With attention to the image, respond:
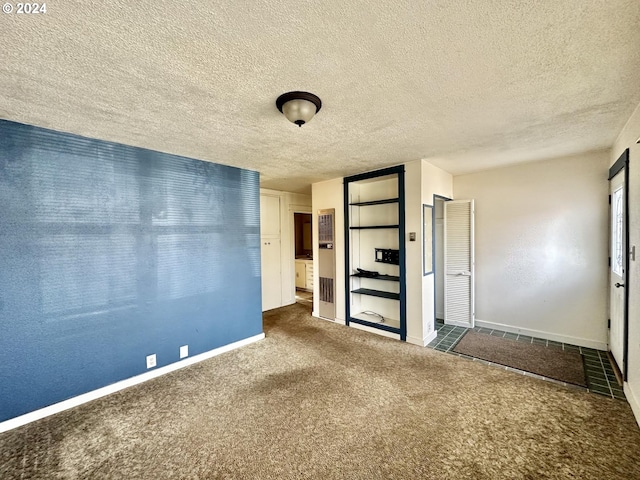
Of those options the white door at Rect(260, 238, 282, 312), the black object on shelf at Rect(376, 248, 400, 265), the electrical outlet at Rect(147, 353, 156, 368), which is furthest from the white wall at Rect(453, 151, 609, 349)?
the electrical outlet at Rect(147, 353, 156, 368)

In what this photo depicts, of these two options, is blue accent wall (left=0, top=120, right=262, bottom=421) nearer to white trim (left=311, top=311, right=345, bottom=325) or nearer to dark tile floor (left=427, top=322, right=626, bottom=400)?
white trim (left=311, top=311, right=345, bottom=325)

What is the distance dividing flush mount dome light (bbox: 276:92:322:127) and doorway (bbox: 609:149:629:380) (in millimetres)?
2858

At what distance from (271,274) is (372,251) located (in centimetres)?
222

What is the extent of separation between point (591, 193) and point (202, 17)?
4.59m

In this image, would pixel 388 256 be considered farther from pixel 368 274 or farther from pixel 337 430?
pixel 337 430

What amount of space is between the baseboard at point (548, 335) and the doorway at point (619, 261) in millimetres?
160

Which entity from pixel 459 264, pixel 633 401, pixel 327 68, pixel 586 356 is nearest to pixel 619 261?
pixel 586 356

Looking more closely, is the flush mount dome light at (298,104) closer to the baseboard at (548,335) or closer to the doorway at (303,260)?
the baseboard at (548,335)

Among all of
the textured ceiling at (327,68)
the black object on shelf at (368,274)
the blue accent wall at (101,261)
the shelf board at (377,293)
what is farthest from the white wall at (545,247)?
the blue accent wall at (101,261)

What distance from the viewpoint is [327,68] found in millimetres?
1527

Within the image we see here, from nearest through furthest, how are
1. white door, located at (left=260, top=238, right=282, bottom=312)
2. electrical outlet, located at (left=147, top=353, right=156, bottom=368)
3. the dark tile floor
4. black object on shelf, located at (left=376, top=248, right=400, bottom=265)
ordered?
the dark tile floor < electrical outlet, located at (left=147, top=353, right=156, bottom=368) < black object on shelf, located at (left=376, top=248, right=400, bottom=265) < white door, located at (left=260, top=238, right=282, bottom=312)

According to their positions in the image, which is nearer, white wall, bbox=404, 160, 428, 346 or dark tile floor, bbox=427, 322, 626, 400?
dark tile floor, bbox=427, 322, 626, 400

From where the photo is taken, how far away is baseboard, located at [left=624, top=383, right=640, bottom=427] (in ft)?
6.78

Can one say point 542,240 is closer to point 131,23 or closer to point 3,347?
point 131,23
